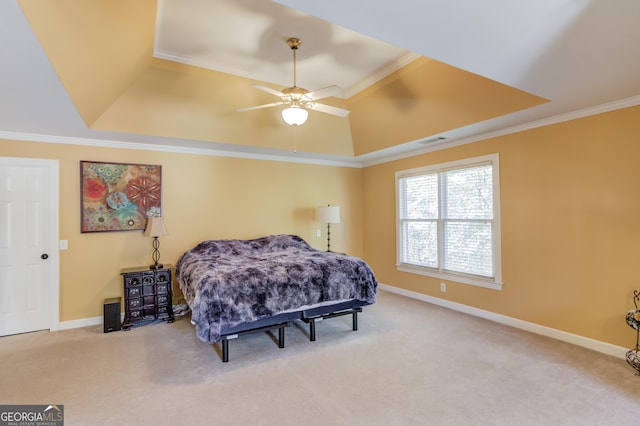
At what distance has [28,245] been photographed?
3871 mm

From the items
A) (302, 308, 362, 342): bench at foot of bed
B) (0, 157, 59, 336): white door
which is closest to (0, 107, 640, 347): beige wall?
(0, 157, 59, 336): white door

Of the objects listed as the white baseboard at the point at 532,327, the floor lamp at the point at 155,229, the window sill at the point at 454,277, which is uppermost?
the floor lamp at the point at 155,229

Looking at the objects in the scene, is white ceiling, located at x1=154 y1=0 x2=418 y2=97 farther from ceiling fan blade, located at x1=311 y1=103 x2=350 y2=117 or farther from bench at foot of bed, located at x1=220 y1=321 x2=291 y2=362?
bench at foot of bed, located at x1=220 y1=321 x2=291 y2=362

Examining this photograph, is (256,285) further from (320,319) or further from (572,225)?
(572,225)

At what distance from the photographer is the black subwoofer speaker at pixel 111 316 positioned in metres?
3.85

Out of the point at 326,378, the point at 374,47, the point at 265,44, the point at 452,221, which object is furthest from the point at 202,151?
the point at 452,221

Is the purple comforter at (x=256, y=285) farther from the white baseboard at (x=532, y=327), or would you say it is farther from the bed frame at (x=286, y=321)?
the white baseboard at (x=532, y=327)

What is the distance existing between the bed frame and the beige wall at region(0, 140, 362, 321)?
7.02 feet

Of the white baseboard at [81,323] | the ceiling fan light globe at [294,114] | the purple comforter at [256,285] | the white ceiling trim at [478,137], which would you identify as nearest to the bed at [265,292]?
the purple comforter at [256,285]

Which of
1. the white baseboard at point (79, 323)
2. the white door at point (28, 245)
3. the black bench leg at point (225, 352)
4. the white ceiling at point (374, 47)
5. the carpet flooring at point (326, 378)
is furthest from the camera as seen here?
the white baseboard at point (79, 323)

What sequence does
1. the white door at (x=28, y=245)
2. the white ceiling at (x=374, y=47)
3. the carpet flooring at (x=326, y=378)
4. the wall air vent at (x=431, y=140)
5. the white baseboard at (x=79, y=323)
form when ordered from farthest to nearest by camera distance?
the wall air vent at (x=431, y=140), the white baseboard at (x=79, y=323), the white door at (x=28, y=245), the carpet flooring at (x=326, y=378), the white ceiling at (x=374, y=47)

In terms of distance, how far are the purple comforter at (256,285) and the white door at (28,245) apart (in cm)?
159

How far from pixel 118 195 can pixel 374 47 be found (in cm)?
393

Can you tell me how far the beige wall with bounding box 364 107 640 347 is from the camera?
307 cm
